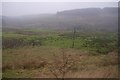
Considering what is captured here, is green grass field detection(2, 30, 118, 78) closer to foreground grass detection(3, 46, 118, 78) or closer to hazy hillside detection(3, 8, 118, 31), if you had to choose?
foreground grass detection(3, 46, 118, 78)

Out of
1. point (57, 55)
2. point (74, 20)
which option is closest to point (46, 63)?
point (57, 55)

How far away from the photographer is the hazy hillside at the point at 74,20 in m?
15.9

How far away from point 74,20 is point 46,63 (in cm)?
918

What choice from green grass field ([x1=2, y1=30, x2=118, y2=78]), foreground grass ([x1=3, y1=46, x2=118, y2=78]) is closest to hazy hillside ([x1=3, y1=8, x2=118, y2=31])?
green grass field ([x1=2, y1=30, x2=118, y2=78])

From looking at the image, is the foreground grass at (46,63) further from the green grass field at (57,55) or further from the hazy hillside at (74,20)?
the hazy hillside at (74,20)

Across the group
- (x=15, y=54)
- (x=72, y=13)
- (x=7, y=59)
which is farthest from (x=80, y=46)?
(x=72, y=13)

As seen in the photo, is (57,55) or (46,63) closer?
(46,63)

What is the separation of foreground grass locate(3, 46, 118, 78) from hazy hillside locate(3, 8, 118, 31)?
4274 mm

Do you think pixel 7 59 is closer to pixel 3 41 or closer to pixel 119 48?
pixel 3 41

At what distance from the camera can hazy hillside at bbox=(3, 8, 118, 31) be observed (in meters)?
15.9

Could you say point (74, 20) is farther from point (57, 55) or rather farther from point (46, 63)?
point (46, 63)

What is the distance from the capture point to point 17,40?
13.9 meters

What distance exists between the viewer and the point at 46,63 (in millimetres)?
9461

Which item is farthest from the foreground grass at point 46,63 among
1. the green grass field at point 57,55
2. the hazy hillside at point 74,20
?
the hazy hillside at point 74,20
